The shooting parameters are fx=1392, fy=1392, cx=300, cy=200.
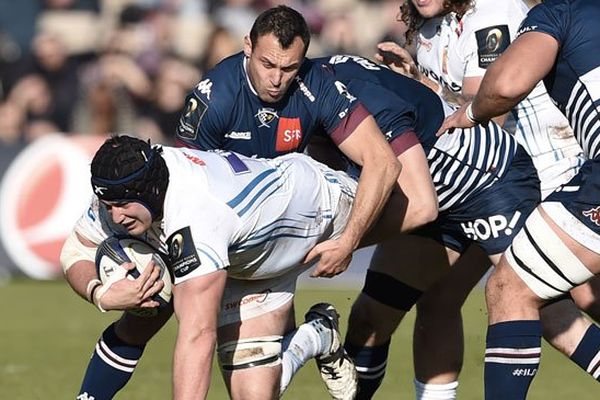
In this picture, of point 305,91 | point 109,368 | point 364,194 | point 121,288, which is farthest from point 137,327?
point 305,91

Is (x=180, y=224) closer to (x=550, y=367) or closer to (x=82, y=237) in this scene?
(x=82, y=237)

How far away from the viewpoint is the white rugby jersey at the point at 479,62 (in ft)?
23.8

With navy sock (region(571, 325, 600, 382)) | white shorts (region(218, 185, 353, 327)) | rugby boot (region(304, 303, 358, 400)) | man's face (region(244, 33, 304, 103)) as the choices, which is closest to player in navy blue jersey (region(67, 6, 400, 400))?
man's face (region(244, 33, 304, 103))

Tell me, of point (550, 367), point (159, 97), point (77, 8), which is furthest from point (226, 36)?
point (550, 367)

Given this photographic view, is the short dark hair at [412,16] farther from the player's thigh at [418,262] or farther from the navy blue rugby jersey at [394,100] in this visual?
the player's thigh at [418,262]

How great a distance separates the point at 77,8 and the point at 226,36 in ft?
8.27

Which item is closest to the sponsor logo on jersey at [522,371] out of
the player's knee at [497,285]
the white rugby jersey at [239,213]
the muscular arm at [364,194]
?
the player's knee at [497,285]

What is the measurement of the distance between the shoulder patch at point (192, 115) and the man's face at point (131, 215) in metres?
0.79

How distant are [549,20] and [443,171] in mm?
1301

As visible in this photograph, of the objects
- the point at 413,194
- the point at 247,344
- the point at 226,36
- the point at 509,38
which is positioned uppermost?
the point at 509,38

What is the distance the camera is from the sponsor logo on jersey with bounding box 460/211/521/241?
707 cm

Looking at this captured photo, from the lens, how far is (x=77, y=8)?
1777 cm

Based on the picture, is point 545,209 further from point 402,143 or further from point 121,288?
point 121,288

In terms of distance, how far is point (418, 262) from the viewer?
7461mm
